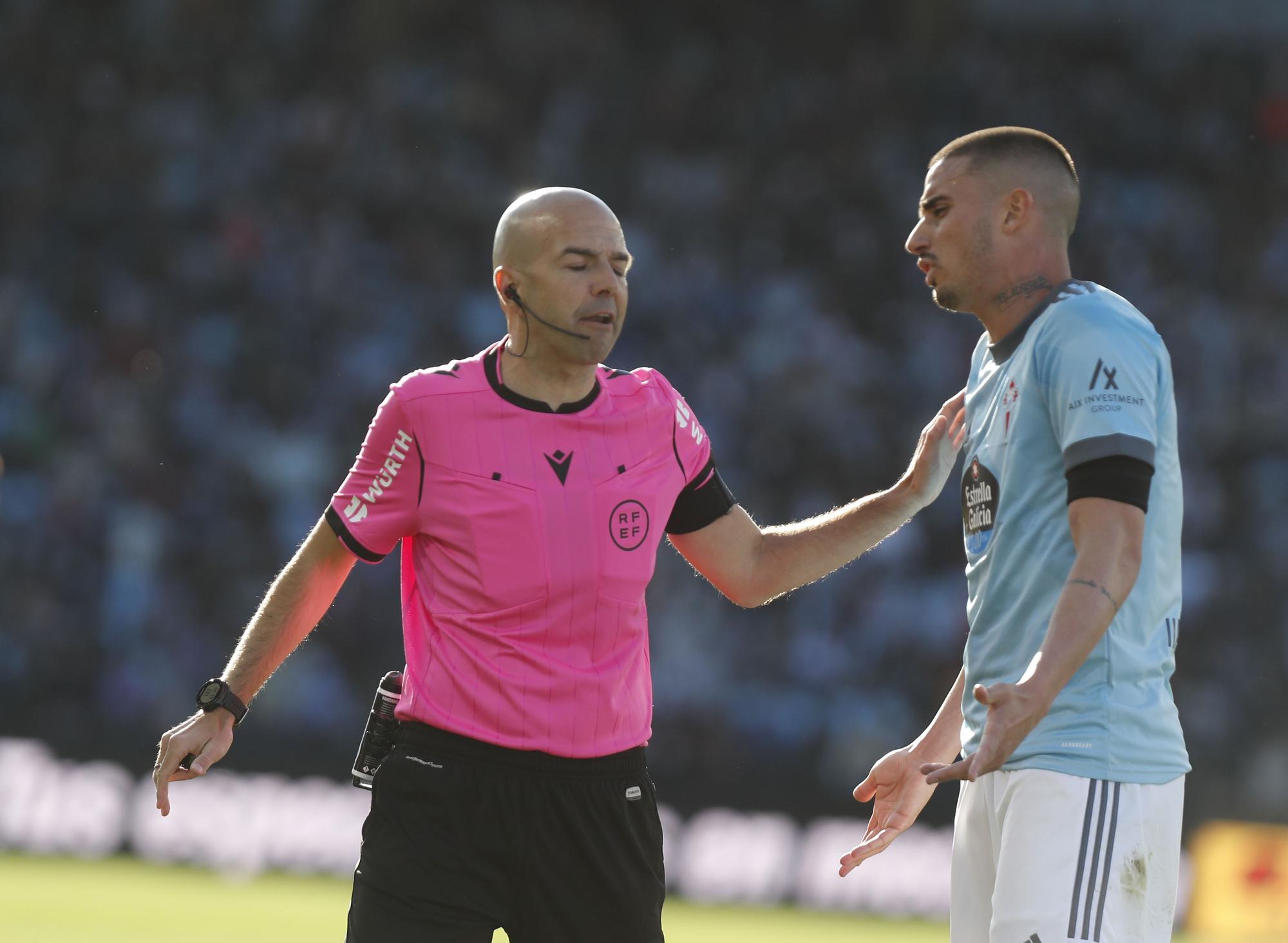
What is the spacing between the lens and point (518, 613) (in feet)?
14.4

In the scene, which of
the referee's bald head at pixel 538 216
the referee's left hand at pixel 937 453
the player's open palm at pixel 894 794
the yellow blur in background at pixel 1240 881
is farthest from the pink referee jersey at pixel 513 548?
the yellow blur in background at pixel 1240 881

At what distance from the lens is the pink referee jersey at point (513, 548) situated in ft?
14.3

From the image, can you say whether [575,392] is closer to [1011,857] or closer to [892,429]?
[1011,857]

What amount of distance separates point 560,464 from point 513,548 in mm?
270

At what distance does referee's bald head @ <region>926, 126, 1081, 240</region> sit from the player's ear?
0.05ft

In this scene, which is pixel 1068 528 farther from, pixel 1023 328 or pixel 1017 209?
pixel 1017 209

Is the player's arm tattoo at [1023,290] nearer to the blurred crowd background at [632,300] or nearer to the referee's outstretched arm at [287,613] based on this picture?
the referee's outstretched arm at [287,613]

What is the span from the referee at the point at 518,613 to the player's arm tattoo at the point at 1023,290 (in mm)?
763

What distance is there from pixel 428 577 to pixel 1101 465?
181 cm

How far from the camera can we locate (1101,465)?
355cm

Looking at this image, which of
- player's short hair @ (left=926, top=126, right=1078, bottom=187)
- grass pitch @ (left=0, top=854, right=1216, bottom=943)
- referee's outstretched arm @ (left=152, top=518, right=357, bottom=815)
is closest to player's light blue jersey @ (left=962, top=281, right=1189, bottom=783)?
player's short hair @ (left=926, top=126, right=1078, bottom=187)

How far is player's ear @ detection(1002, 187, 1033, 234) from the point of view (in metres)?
4.07

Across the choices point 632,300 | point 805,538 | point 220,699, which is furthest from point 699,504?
point 632,300

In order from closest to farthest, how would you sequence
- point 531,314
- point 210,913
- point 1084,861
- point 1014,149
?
point 1084,861 < point 1014,149 < point 531,314 < point 210,913
